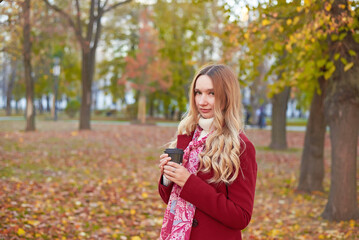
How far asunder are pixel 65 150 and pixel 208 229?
12418 millimetres

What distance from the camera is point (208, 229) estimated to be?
7.92 feet

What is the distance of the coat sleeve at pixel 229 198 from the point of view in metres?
2.32

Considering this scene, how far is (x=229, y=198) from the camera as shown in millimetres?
2402

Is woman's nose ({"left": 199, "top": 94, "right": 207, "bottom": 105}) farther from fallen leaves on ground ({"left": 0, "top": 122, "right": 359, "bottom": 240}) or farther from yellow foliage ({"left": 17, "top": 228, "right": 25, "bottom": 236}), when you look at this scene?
yellow foliage ({"left": 17, "top": 228, "right": 25, "bottom": 236})

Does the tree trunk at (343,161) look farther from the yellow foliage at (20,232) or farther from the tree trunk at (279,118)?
the tree trunk at (279,118)

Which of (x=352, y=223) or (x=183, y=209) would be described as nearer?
(x=183, y=209)

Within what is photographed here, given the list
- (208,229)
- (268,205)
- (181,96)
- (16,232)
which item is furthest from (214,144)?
(181,96)

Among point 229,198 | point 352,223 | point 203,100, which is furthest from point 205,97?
point 352,223

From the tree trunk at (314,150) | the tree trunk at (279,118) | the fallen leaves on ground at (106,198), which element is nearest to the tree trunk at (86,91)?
the fallen leaves on ground at (106,198)

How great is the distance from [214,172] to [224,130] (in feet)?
0.87

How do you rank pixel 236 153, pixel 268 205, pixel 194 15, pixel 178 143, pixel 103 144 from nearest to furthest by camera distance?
pixel 236 153, pixel 178 143, pixel 268 205, pixel 103 144, pixel 194 15

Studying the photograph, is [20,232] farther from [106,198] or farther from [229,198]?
[229,198]

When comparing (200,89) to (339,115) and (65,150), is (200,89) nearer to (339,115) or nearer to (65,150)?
(339,115)

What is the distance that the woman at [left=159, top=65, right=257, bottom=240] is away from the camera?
2342 millimetres
